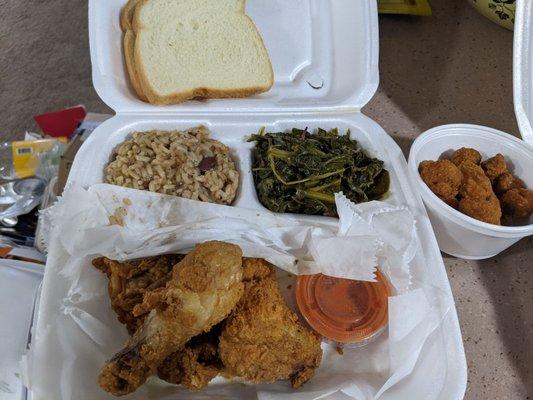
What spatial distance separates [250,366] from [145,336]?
0.28 metres

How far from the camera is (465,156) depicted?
1791 mm

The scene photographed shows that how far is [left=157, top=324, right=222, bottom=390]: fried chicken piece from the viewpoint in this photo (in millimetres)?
1221

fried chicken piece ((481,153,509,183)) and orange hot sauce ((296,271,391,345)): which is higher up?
orange hot sauce ((296,271,391,345))

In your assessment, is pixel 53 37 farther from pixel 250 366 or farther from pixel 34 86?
pixel 250 366

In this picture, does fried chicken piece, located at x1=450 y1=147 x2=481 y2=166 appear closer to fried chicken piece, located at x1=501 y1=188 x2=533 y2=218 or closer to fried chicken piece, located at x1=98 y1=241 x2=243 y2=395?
fried chicken piece, located at x1=501 y1=188 x2=533 y2=218

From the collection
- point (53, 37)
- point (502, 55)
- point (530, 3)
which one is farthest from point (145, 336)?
point (502, 55)

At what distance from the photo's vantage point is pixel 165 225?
144cm

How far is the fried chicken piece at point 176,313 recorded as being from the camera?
1.14 m

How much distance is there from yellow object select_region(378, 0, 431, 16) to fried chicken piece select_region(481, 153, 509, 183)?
3.80 ft

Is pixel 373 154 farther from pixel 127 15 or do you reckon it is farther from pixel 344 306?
pixel 127 15

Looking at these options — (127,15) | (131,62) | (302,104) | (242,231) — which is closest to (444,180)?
(302,104)

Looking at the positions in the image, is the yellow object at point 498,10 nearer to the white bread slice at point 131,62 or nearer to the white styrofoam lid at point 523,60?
the white styrofoam lid at point 523,60

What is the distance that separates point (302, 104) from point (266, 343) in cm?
95

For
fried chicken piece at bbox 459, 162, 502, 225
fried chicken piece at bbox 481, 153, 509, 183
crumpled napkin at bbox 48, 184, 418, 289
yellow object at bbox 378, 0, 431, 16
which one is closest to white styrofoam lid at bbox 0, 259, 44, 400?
crumpled napkin at bbox 48, 184, 418, 289
